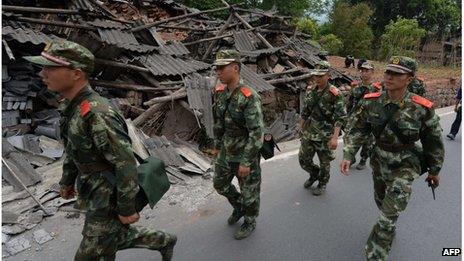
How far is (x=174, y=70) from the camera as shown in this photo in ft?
27.4

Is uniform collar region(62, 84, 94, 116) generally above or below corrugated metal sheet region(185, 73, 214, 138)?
above

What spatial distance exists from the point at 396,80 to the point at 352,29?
2459 centimetres

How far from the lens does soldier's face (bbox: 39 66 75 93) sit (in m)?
2.56

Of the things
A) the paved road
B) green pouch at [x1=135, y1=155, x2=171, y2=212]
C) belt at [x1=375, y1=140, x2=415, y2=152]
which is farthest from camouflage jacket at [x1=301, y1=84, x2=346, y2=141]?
green pouch at [x1=135, y1=155, x2=171, y2=212]

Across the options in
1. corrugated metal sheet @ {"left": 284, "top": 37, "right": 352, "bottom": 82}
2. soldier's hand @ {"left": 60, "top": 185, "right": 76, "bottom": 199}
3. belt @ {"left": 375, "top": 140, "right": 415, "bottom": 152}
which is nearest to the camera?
soldier's hand @ {"left": 60, "top": 185, "right": 76, "bottom": 199}

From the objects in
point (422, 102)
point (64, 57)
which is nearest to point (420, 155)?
point (422, 102)

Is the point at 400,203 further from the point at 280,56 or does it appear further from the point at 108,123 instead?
the point at 280,56

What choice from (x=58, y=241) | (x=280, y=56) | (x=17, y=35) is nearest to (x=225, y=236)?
(x=58, y=241)

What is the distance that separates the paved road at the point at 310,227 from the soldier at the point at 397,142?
2.33 feet

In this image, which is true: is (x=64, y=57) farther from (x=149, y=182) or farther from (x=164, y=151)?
(x=164, y=151)

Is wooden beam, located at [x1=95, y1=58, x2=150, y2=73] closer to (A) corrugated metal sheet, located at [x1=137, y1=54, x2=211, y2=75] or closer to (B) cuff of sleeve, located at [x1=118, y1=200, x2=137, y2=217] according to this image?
(A) corrugated metal sheet, located at [x1=137, y1=54, x2=211, y2=75]

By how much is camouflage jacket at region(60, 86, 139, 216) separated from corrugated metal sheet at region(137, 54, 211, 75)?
5.44 metres

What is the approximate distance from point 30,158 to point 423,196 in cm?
567

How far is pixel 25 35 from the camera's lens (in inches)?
282
